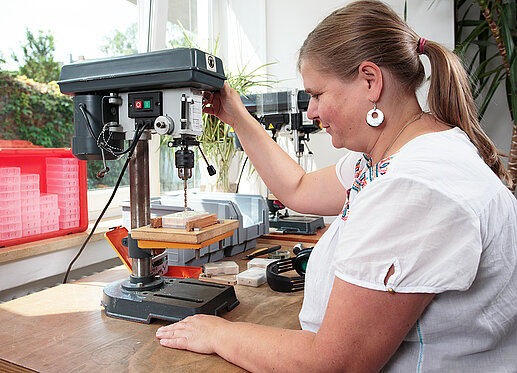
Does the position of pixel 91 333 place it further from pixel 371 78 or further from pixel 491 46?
pixel 491 46

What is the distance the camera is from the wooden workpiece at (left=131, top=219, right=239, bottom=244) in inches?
43.4

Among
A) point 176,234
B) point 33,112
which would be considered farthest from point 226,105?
point 33,112

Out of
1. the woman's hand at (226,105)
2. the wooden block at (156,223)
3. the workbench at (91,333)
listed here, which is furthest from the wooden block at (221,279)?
the woman's hand at (226,105)

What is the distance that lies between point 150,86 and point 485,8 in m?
2.17

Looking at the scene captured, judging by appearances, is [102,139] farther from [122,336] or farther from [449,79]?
[449,79]

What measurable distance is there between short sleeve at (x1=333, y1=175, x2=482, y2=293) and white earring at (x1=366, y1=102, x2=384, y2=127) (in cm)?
25

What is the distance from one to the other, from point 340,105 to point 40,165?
1.25 meters

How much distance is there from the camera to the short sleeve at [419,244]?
2.25 ft

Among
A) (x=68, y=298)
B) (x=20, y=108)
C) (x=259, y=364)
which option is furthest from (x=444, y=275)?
(x=20, y=108)

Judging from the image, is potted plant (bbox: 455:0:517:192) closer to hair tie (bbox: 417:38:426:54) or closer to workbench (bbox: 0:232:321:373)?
hair tie (bbox: 417:38:426:54)

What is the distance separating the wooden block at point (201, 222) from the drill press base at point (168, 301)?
6.8 inches

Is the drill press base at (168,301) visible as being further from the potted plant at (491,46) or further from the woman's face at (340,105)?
the potted plant at (491,46)

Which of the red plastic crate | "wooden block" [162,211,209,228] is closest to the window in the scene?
the red plastic crate

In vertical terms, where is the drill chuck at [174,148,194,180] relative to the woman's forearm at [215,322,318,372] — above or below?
above
